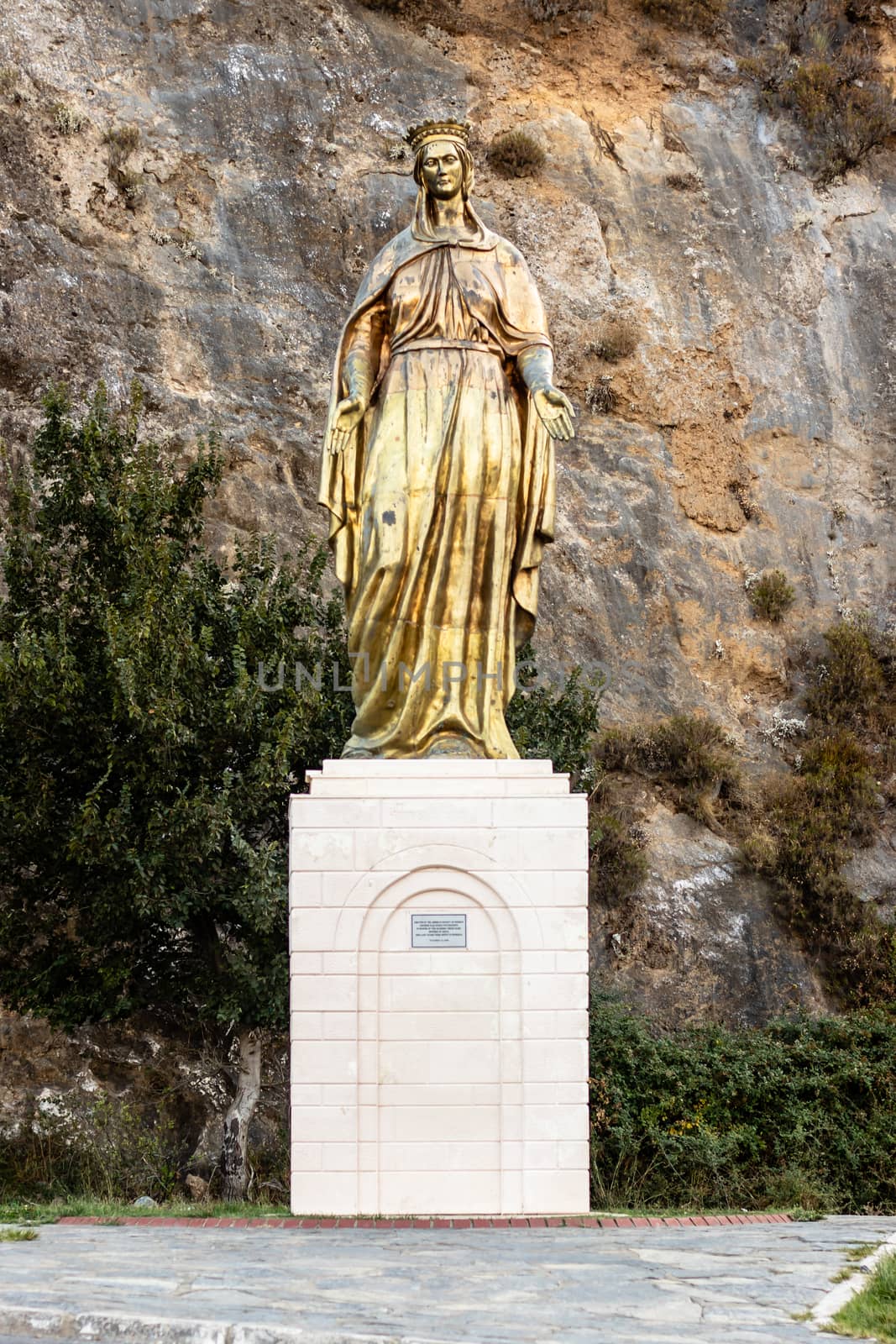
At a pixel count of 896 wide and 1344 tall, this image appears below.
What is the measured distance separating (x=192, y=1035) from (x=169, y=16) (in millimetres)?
15258

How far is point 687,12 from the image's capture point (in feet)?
77.9

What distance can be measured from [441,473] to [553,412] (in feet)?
2.23

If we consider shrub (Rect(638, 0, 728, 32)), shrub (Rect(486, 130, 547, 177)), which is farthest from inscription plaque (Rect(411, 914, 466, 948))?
shrub (Rect(638, 0, 728, 32))

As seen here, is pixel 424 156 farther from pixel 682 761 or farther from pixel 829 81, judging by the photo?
pixel 829 81

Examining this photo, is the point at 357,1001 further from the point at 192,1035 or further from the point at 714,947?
the point at 714,947

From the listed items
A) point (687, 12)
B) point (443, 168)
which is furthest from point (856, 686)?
point (443, 168)

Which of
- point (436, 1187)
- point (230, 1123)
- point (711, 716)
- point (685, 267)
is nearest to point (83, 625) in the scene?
point (230, 1123)

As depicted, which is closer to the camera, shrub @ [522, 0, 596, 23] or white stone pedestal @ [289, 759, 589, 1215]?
white stone pedestal @ [289, 759, 589, 1215]

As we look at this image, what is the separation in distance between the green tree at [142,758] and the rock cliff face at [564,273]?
16.2 feet

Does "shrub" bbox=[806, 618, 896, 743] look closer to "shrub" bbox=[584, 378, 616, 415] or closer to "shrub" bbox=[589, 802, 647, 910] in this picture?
"shrub" bbox=[589, 802, 647, 910]

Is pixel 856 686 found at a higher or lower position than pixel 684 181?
lower

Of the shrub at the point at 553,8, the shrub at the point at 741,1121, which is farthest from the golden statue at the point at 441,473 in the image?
the shrub at the point at 553,8

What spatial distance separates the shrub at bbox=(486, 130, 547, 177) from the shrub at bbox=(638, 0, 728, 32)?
144 inches

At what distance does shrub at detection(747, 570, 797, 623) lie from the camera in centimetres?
1944
